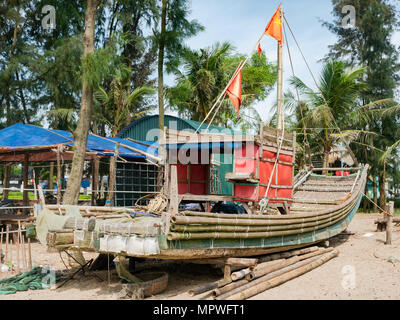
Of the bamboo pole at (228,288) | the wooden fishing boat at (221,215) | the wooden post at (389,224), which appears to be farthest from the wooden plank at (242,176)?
the wooden post at (389,224)

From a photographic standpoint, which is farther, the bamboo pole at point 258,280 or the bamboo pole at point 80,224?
the bamboo pole at point 80,224

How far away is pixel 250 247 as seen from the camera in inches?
264

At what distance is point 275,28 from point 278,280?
640 centimetres

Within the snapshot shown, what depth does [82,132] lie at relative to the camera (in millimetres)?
9961

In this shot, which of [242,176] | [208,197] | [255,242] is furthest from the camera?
[208,197]

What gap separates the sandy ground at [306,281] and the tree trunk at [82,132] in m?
1.67

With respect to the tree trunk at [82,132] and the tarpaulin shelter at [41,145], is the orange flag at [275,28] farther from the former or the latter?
the tarpaulin shelter at [41,145]

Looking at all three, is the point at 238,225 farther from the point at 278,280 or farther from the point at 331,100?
the point at 331,100

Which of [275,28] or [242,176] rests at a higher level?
[275,28]

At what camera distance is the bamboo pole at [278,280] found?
5908 mm

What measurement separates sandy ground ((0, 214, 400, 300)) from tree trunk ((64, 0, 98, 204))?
167 cm

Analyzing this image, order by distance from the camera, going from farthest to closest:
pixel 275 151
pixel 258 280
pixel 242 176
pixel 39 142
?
pixel 39 142, pixel 275 151, pixel 242 176, pixel 258 280

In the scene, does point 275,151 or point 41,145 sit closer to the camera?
point 275,151

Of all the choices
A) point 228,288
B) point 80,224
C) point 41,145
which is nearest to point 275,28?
point 228,288
